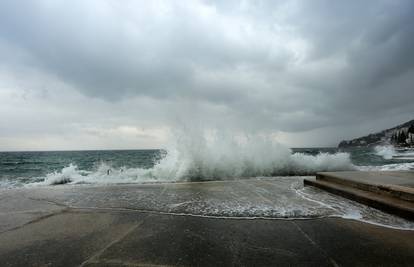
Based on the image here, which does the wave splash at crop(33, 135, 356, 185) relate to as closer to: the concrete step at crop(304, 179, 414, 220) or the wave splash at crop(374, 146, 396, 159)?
the concrete step at crop(304, 179, 414, 220)

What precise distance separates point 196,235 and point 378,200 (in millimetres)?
3686

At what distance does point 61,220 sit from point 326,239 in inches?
163

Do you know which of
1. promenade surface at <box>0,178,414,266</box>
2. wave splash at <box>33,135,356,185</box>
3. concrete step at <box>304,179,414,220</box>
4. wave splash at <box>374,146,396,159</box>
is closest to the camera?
promenade surface at <box>0,178,414,266</box>

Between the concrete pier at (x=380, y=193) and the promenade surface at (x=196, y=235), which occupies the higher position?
the concrete pier at (x=380, y=193)

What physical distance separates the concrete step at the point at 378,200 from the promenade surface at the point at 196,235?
0.35 m

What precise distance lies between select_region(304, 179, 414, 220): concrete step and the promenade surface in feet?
1.15

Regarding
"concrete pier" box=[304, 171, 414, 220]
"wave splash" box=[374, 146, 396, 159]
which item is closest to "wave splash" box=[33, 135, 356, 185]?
"concrete pier" box=[304, 171, 414, 220]

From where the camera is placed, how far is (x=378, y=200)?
14.7 feet

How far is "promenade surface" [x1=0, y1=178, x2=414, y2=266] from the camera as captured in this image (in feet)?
8.04

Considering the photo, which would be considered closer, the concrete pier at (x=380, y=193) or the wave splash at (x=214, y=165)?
the concrete pier at (x=380, y=193)

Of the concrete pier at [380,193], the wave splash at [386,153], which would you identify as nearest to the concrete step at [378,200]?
the concrete pier at [380,193]

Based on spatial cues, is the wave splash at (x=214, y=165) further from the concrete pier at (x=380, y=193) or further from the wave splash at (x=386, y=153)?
the wave splash at (x=386, y=153)

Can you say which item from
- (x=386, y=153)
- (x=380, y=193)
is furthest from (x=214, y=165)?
(x=386, y=153)

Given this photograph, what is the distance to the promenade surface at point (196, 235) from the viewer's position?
245cm
